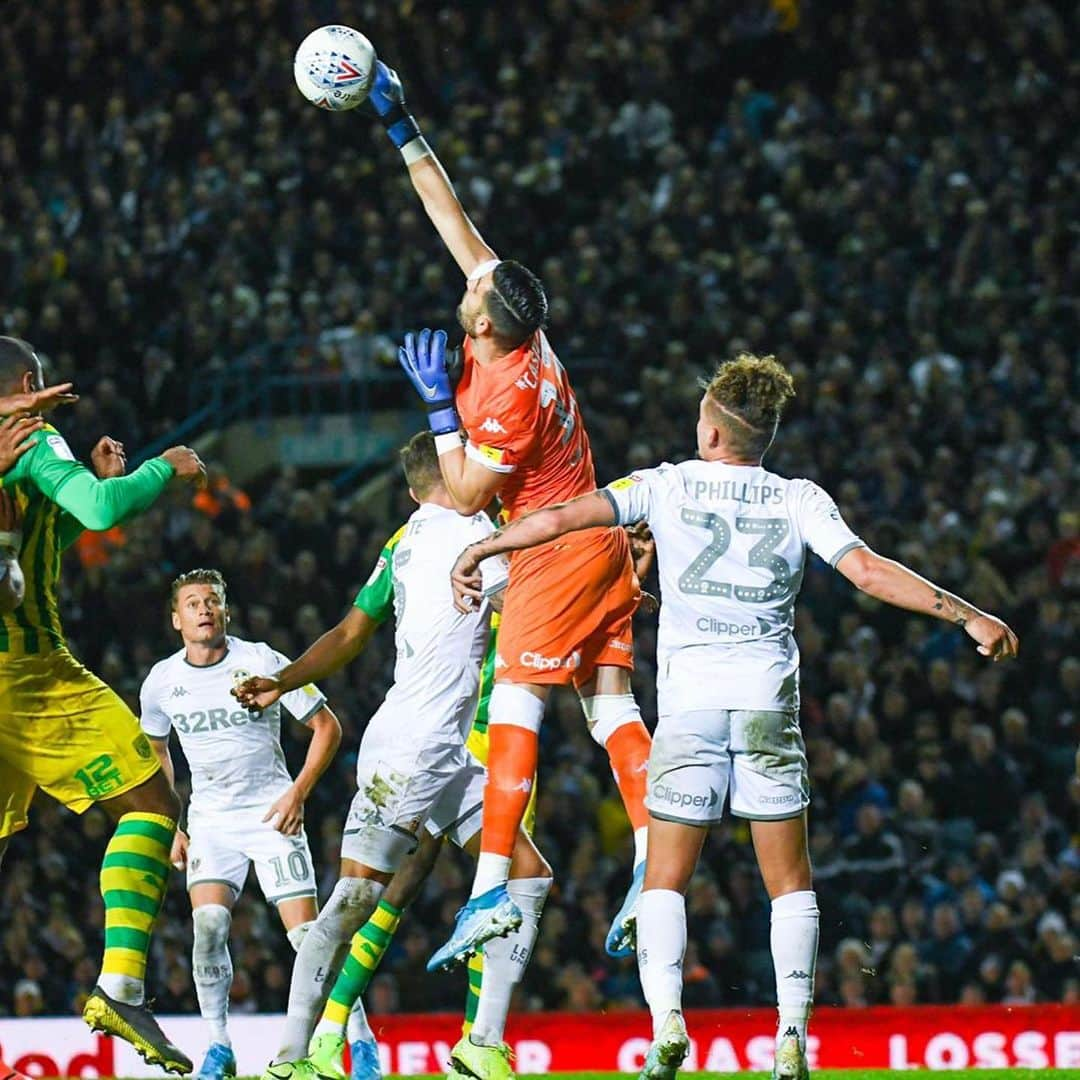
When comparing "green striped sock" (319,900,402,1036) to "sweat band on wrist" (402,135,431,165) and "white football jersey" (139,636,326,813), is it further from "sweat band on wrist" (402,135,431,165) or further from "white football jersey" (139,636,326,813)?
"sweat band on wrist" (402,135,431,165)

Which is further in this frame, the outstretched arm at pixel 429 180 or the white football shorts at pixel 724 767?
the outstretched arm at pixel 429 180

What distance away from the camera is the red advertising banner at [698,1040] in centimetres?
1073

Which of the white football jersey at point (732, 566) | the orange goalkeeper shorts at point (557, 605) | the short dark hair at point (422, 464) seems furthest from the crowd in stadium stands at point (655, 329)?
the white football jersey at point (732, 566)

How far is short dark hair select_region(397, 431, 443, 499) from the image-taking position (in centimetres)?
847

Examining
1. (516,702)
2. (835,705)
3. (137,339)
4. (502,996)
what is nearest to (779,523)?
(516,702)

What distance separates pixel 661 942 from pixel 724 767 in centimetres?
62

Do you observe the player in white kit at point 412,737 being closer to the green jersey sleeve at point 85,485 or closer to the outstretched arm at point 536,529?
the outstretched arm at point 536,529

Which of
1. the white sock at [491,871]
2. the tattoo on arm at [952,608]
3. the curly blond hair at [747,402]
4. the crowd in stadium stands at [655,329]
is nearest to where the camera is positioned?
the tattoo on arm at [952,608]

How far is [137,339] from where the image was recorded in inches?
763

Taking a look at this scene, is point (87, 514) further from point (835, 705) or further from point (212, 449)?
point (212, 449)

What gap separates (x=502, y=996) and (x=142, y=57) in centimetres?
1626

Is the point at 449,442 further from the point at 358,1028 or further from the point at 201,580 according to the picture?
the point at 358,1028

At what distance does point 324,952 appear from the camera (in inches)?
316

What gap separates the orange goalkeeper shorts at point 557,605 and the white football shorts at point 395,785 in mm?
730
